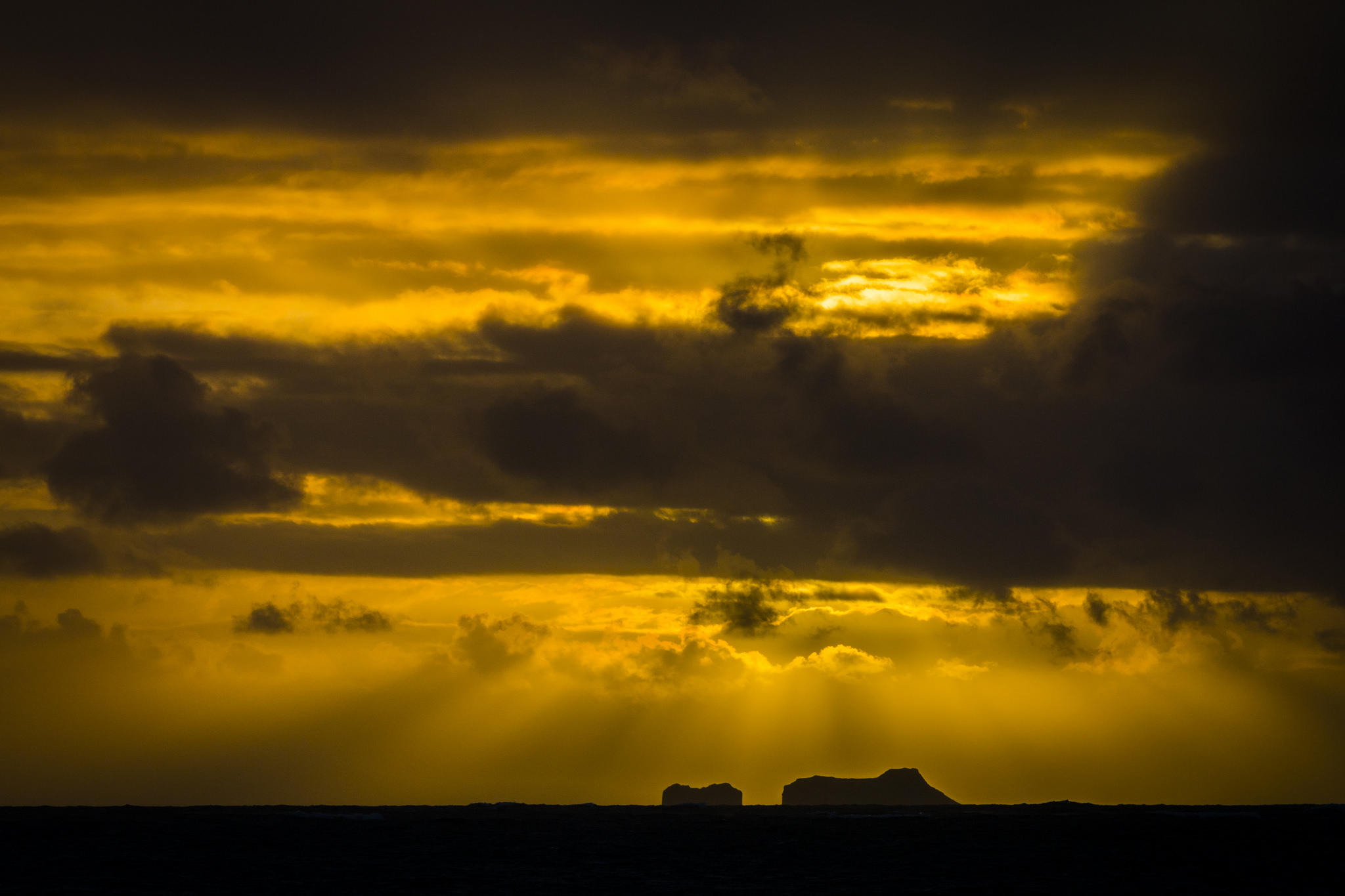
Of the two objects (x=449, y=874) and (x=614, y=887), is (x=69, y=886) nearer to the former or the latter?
(x=449, y=874)

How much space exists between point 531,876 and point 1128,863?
86.5m

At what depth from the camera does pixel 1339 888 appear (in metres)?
162

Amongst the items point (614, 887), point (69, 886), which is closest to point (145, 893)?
point (69, 886)

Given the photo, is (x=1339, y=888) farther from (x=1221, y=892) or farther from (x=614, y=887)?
(x=614, y=887)

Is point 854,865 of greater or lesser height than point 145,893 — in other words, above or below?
above

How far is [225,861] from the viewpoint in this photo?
199625 millimetres

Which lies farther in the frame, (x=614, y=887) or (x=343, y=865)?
(x=343, y=865)

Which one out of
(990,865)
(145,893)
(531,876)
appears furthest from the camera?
(990,865)

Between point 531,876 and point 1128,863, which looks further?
point 1128,863

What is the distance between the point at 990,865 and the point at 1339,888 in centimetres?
4673

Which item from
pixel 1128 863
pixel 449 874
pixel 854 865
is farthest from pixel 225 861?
pixel 1128 863

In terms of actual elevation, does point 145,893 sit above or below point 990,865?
below

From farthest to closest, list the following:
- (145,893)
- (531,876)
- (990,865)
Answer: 1. (990,865)
2. (531,876)
3. (145,893)

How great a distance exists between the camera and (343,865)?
195m
